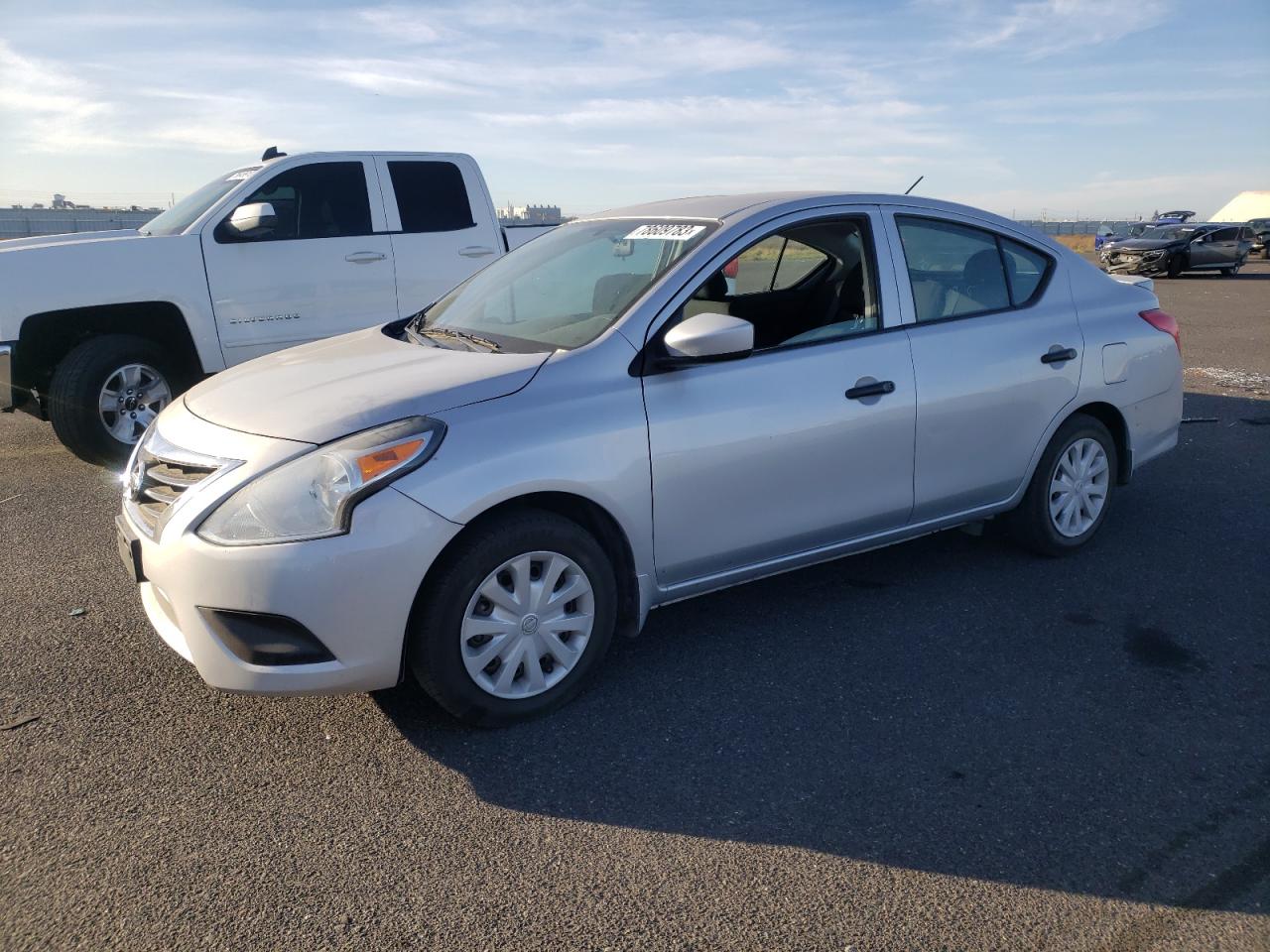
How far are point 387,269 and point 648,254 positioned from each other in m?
4.18


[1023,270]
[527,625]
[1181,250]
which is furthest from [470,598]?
[1181,250]

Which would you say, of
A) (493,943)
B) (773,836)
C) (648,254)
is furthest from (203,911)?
(648,254)

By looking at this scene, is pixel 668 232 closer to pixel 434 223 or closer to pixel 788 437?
pixel 788 437

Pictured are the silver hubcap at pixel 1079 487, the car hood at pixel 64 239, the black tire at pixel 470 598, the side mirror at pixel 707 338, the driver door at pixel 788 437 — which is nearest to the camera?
the black tire at pixel 470 598

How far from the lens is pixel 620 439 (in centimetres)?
349

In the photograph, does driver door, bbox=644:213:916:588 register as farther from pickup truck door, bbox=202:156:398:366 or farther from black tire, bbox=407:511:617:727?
pickup truck door, bbox=202:156:398:366

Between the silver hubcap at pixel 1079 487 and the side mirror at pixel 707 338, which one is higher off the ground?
the side mirror at pixel 707 338

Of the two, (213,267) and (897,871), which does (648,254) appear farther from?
(213,267)

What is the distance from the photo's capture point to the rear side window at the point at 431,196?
26.0 ft

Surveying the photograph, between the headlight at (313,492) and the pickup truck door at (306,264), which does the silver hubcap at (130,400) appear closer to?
the pickup truck door at (306,264)

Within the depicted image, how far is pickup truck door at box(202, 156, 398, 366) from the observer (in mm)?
7172

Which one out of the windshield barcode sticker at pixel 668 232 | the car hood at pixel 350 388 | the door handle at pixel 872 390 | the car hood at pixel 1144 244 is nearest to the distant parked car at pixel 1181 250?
the car hood at pixel 1144 244

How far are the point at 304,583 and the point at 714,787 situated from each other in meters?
1.35

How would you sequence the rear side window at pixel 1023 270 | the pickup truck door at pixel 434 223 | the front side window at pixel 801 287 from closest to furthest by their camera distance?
1. the front side window at pixel 801 287
2. the rear side window at pixel 1023 270
3. the pickup truck door at pixel 434 223
